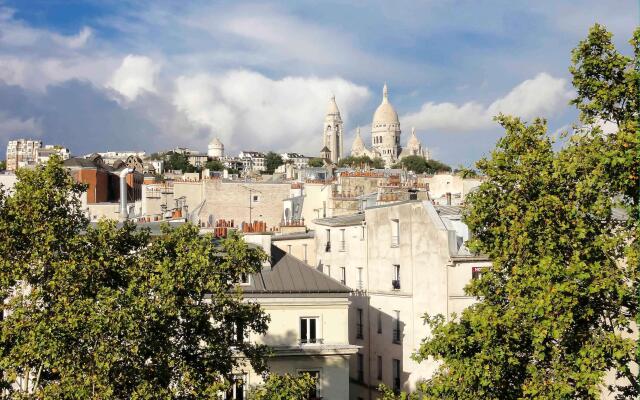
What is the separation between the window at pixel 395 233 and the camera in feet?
161

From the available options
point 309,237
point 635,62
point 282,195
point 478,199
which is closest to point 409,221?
point 309,237

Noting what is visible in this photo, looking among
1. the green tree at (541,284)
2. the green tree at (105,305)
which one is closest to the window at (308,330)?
the green tree at (105,305)

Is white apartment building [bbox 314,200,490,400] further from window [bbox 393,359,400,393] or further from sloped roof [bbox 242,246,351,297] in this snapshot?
sloped roof [bbox 242,246,351,297]

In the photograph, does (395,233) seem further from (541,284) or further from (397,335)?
(541,284)

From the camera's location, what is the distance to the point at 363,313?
51406mm

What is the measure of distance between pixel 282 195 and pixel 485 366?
185 feet

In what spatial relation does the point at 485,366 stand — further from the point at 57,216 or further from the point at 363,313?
the point at 363,313

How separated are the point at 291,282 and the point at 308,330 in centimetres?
220

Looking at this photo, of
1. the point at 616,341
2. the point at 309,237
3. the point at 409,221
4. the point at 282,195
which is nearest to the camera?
the point at 616,341

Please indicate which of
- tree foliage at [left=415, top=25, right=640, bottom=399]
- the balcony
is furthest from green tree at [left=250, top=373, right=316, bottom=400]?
the balcony

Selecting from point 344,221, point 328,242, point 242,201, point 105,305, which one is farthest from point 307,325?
point 242,201

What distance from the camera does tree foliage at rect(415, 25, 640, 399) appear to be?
24.0 m

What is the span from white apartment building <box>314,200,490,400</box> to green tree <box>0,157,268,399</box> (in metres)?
18.1

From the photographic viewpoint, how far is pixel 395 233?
162ft
